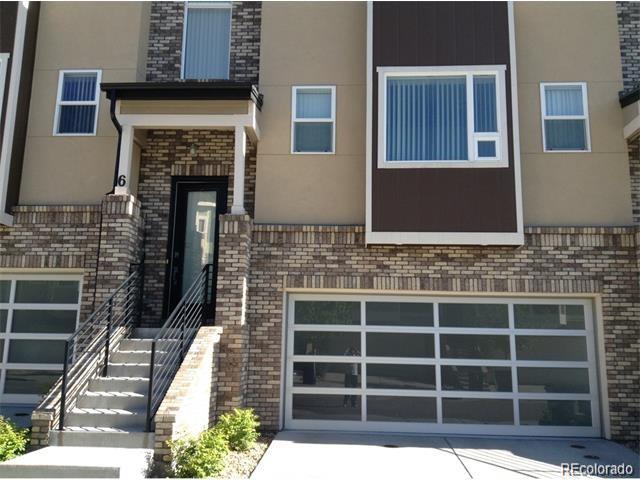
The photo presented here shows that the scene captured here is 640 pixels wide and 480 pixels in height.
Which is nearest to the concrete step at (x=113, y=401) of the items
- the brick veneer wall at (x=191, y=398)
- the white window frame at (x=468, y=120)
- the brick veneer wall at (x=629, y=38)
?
the brick veneer wall at (x=191, y=398)

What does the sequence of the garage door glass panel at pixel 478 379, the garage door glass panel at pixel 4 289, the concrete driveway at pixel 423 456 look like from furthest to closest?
the garage door glass panel at pixel 4 289
the garage door glass panel at pixel 478 379
the concrete driveway at pixel 423 456

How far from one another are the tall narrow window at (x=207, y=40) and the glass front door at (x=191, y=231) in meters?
2.22

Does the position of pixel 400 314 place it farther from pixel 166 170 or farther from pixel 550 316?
pixel 166 170

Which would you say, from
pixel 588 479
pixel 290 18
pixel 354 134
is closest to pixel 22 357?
pixel 354 134

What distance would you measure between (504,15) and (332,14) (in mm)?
3031

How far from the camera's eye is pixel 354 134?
9.89 m

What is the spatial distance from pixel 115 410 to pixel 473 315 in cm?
580

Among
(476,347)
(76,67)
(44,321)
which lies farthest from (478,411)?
(76,67)

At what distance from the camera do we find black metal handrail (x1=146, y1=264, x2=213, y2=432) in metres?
7.27

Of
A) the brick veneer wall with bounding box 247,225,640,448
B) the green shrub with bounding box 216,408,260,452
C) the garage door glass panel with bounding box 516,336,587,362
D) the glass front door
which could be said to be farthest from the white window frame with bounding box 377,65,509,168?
the green shrub with bounding box 216,408,260,452

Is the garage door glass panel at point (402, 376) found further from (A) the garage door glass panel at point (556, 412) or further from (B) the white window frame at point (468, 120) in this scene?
(B) the white window frame at point (468, 120)

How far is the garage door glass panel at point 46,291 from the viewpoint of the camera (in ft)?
33.3

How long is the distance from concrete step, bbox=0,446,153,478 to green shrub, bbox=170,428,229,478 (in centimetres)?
36

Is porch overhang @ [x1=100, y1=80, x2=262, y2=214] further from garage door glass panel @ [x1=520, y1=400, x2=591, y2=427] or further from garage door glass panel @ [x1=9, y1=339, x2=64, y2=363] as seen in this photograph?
garage door glass panel @ [x1=520, y1=400, x2=591, y2=427]
